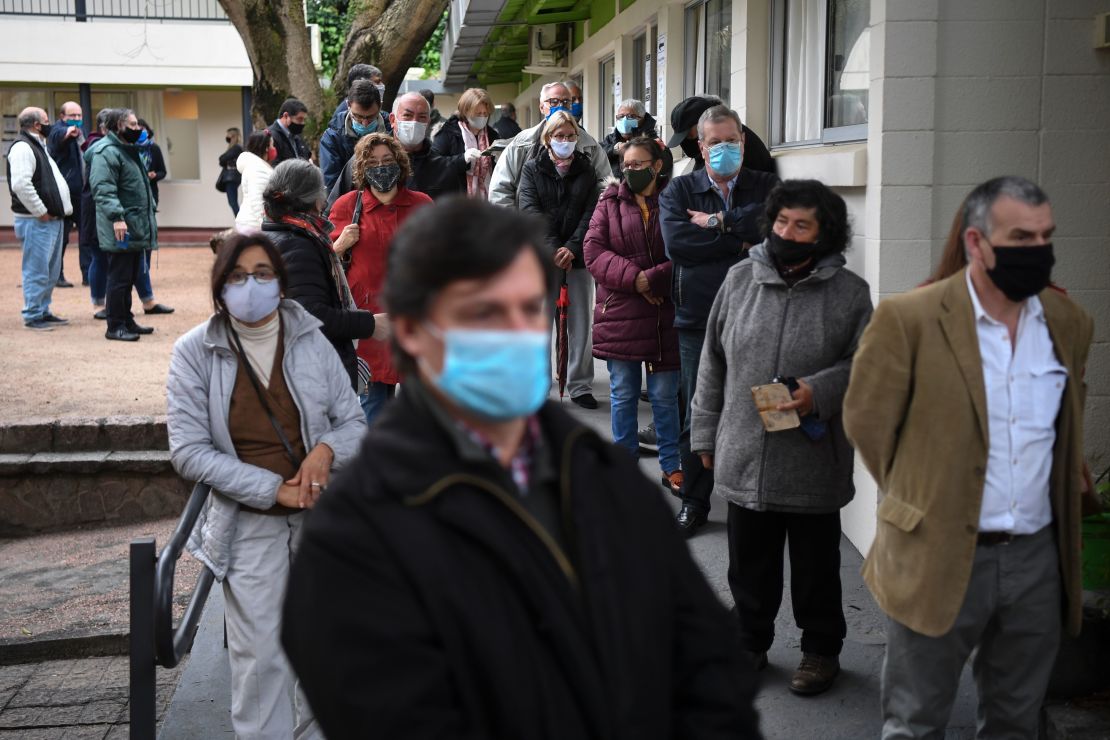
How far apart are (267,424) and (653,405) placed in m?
2.99

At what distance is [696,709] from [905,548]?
61.0 inches

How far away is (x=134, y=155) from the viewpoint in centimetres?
1219

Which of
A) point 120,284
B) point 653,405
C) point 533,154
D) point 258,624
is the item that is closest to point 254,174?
point 533,154

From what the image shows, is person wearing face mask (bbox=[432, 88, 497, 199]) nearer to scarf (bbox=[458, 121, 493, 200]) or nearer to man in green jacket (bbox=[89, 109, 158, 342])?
scarf (bbox=[458, 121, 493, 200])

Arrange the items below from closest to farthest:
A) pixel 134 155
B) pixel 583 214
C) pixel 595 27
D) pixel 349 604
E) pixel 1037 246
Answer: pixel 349 604 < pixel 1037 246 < pixel 583 214 < pixel 134 155 < pixel 595 27

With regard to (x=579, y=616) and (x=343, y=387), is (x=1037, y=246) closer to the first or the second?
(x=579, y=616)

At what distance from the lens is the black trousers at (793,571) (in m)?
4.57

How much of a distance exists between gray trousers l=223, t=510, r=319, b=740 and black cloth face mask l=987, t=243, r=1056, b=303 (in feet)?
7.77

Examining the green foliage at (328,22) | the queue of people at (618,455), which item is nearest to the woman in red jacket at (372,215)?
the queue of people at (618,455)

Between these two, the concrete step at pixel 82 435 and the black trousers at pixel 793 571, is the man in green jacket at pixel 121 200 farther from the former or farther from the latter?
the black trousers at pixel 793 571

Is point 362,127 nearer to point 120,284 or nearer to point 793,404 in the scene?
point 793,404

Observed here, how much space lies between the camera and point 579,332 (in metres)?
8.84

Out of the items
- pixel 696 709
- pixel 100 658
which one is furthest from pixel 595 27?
pixel 696 709

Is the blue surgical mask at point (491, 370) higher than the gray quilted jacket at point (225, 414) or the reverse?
higher
